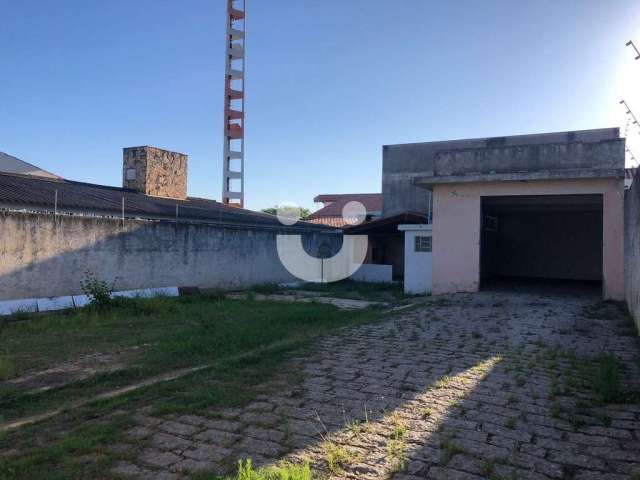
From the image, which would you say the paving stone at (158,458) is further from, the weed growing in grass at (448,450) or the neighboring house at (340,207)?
the neighboring house at (340,207)

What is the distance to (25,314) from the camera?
10.1 meters

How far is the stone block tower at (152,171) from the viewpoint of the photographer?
20438 mm

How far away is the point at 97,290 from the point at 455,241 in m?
9.35

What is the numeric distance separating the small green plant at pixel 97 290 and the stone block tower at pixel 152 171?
8.85 meters

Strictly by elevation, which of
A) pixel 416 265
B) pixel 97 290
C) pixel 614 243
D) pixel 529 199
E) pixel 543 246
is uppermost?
pixel 529 199

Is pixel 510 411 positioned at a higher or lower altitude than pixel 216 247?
lower

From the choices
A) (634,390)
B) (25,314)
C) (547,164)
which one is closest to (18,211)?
(25,314)

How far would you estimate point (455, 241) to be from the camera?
45.8ft

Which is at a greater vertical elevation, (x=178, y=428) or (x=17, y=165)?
(x=17, y=165)

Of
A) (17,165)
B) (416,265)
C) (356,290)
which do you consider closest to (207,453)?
(416,265)

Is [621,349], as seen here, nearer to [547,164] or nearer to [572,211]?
[547,164]

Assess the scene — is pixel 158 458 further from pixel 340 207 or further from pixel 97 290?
pixel 340 207

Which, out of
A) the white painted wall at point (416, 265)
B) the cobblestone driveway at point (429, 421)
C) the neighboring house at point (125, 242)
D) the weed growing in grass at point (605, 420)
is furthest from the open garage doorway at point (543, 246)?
the weed growing in grass at point (605, 420)

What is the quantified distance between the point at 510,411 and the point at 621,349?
11.3 ft
